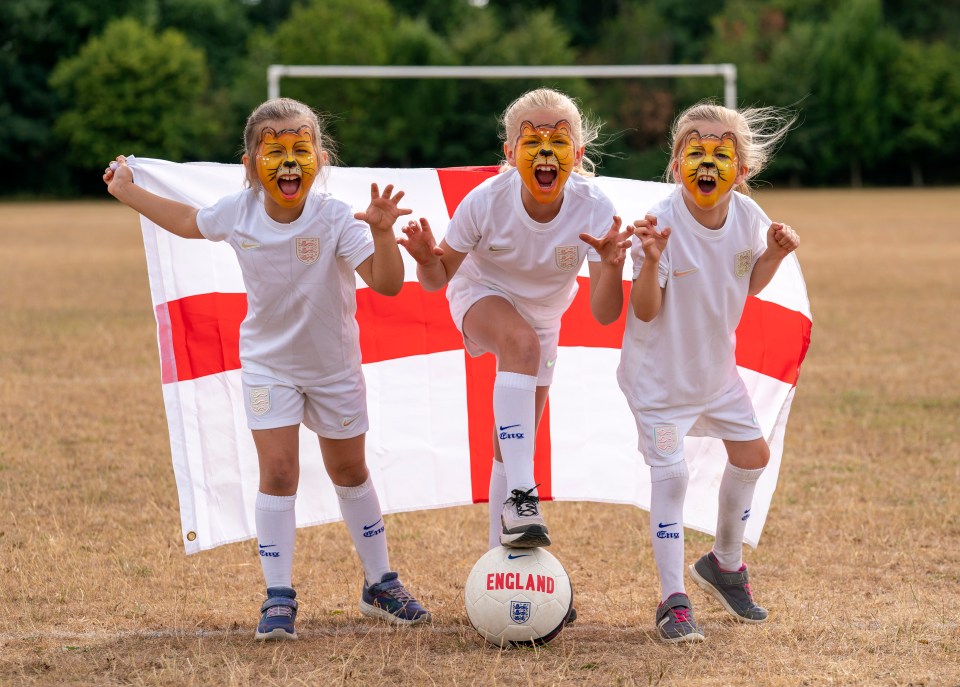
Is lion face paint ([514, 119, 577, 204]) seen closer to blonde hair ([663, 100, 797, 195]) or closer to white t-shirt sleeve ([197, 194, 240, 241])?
blonde hair ([663, 100, 797, 195])

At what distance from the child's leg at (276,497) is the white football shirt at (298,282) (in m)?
0.21

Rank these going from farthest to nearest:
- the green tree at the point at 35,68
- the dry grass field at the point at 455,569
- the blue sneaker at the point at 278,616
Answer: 1. the green tree at the point at 35,68
2. the blue sneaker at the point at 278,616
3. the dry grass field at the point at 455,569

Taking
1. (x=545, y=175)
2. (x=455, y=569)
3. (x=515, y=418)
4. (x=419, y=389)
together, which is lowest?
(x=455, y=569)

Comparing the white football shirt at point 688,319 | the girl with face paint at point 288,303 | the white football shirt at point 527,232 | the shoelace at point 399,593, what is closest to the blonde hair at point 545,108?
the white football shirt at point 527,232

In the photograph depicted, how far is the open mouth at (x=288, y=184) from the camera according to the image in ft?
13.1

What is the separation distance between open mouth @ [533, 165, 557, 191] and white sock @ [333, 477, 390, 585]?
1.22 metres

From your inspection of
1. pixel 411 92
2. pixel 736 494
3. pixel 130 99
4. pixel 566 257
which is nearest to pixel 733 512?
pixel 736 494

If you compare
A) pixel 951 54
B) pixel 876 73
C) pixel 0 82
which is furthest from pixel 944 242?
pixel 0 82

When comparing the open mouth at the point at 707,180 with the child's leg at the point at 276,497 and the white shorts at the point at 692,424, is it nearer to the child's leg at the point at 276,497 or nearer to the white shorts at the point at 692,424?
the white shorts at the point at 692,424

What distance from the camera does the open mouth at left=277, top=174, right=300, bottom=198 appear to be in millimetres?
3980

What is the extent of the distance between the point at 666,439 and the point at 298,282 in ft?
4.36

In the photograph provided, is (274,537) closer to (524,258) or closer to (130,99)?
(524,258)

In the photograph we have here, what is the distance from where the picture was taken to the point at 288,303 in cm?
402

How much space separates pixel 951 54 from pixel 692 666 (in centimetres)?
5669
